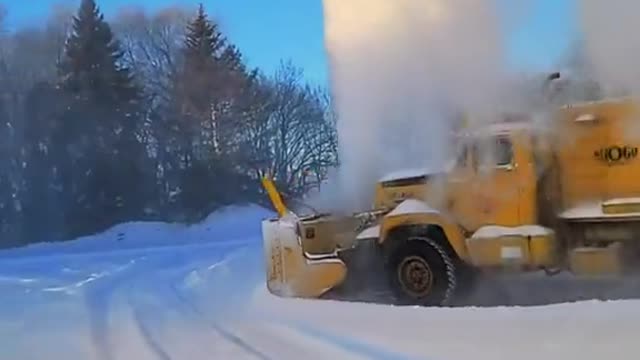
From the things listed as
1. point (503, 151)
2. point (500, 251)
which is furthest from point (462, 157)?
point (500, 251)

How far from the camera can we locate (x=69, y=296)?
530 inches

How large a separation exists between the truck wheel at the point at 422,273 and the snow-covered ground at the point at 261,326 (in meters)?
0.69

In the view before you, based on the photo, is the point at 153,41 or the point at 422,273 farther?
the point at 153,41

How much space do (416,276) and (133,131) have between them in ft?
98.5

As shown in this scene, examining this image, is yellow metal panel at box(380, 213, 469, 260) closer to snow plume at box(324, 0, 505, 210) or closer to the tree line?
snow plume at box(324, 0, 505, 210)

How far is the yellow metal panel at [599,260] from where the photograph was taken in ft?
34.0

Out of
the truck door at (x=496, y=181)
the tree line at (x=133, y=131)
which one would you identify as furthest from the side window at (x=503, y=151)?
the tree line at (x=133, y=131)

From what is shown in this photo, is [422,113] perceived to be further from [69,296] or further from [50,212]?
[50,212]

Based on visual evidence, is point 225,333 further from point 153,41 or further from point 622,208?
point 153,41

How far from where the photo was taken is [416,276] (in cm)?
1092

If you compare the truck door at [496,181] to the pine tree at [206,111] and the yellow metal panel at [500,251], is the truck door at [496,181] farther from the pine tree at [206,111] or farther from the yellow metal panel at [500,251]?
the pine tree at [206,111]

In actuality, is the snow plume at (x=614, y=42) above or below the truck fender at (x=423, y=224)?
above

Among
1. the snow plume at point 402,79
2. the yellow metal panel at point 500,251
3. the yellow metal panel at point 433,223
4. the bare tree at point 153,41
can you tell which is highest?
the bare tree at point 153,41

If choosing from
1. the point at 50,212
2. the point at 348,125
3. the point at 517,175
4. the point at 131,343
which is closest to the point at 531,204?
the point at 517,175
